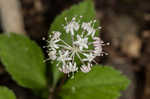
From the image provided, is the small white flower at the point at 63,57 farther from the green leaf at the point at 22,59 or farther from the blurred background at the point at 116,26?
the blurred background at the point at 116,26

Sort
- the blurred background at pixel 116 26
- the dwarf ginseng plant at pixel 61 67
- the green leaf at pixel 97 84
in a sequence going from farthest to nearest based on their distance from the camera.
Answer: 1. the blurred background at pixel 116 26
2. the green leaf at pixel 97 84
3. the dwarf ginseng plant at pixel 61 67

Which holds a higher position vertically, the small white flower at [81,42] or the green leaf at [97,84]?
the small white flower at [81,42]

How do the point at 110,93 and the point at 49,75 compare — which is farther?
the point at 49,75

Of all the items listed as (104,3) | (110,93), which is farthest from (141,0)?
(110,93)

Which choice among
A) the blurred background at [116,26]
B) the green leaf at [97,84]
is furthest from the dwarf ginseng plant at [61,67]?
the blurred background at [116,26]

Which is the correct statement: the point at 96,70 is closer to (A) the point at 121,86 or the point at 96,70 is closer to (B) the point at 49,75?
(A) the point at 121,86

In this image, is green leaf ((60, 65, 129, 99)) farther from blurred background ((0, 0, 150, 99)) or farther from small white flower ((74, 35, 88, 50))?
blurred background ((0, 0, 150, 99))
